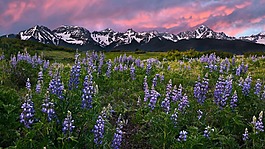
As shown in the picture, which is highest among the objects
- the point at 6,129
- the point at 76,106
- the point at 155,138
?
the point at 76,106

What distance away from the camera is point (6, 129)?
172 inches

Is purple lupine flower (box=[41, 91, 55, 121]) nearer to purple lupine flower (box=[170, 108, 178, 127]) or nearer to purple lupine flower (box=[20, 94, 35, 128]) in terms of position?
purple lupine flower (box=[20, 94, 35, 128])

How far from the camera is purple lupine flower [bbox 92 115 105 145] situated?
390 centimetres

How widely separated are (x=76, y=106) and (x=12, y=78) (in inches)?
207

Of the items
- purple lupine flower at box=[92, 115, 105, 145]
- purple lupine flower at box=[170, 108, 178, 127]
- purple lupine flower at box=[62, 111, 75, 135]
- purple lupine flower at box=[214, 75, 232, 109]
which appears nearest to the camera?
purple lupine flower at box=[62, 111, 75, 135]

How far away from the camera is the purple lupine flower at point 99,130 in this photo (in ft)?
12.8

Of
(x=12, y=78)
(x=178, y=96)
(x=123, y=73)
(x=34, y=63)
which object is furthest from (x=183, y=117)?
(x=34, y=63)

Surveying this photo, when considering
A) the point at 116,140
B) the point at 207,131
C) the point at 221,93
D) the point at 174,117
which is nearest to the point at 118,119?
the point at 116,140

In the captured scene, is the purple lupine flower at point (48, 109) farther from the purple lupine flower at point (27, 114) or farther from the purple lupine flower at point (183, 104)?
the purple lupine flower at point (183, 104)

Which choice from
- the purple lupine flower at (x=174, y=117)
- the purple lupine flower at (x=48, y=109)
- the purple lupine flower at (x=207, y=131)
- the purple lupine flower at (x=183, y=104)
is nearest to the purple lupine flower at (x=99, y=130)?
the purple lupine flower at (x=48, y=109)

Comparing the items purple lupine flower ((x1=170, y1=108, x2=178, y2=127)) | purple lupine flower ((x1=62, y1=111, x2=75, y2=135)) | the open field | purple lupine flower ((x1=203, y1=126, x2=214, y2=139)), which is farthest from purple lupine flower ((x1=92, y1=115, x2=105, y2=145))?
purple lupine flower ((x1=203, y1=126, x2=214, y2=139))

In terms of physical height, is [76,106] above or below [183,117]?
above

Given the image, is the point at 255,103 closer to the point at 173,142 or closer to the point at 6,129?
the point at 173,142

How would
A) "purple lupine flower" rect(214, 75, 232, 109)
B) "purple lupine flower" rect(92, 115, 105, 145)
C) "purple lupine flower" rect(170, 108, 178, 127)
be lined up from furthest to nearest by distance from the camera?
"purple lupine flower" rect(214, 75, 232, 109), "purple lupine flower" rect(170, 108, 178, 127), "purple lupine flower" rect(92, 115, 105, 145)
